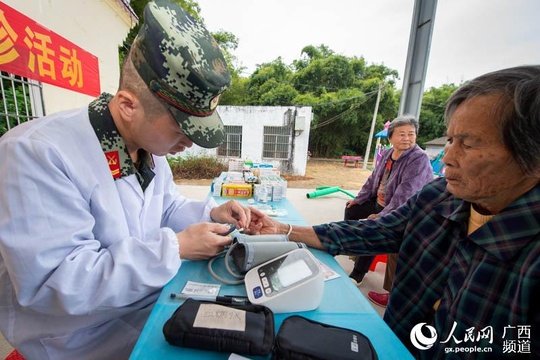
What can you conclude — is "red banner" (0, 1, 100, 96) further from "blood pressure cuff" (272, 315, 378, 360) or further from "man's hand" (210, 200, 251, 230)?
"blood pressure cuff" (272, 315, 378, 360)

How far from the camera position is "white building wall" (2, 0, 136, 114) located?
213cm

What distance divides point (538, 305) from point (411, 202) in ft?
1.73

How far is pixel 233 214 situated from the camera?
1205mm

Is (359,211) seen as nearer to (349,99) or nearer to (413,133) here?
(413,133)

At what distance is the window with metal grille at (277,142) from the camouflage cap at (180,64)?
7513 mm

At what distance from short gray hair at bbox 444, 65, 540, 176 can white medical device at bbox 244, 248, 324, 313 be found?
2.12ft

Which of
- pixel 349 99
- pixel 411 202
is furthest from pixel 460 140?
pixel 349 99

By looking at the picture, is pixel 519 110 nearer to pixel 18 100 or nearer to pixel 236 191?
pixel 236 191

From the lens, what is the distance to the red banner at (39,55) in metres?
1.68

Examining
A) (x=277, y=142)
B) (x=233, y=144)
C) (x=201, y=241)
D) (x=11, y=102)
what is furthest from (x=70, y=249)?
(x=277, y=142)

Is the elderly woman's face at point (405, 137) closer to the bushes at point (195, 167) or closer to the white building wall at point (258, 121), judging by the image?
the bushes at point (195, 167)

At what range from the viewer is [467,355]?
673 mm

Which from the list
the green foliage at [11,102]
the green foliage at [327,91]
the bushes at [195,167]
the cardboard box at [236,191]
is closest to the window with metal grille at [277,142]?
the bushes at [195,167]

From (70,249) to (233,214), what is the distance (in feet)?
2.21
